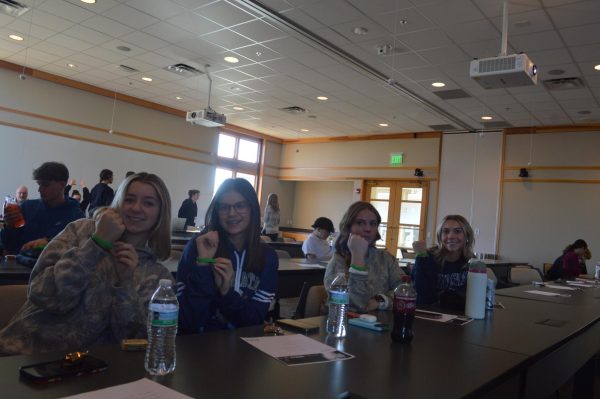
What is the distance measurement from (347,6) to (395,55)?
1551 millimetres

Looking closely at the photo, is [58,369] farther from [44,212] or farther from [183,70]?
[183,70]

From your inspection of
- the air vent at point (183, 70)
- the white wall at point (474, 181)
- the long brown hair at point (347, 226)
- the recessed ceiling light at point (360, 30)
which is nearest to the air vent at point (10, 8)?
the air vent at point (183, 70)

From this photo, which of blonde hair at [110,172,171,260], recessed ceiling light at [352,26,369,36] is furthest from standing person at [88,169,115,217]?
blonde hair at [110,172,171,260]

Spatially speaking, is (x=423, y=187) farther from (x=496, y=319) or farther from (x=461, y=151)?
(x=496, y=319)

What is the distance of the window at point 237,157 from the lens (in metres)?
12.4

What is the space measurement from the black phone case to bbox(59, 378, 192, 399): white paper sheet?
0.11 meters

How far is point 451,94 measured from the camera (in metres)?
7.88

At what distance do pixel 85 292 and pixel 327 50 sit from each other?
543 centimetres

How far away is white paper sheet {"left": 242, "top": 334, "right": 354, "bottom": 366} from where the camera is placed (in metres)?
1.40

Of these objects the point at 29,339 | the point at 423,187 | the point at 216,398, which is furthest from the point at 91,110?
the point at 216,398

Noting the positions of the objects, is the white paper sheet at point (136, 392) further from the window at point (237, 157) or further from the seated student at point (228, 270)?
the window at point (237, 157)

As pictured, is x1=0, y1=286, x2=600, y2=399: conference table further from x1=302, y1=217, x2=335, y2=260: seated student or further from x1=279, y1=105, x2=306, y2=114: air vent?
x1=279, y1=105, x2=306, y2=114: air vent

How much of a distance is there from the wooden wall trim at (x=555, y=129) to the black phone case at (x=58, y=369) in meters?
10.3

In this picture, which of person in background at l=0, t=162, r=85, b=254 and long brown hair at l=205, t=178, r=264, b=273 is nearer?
long brown hair at l=205, t=178, r=264, b=273
